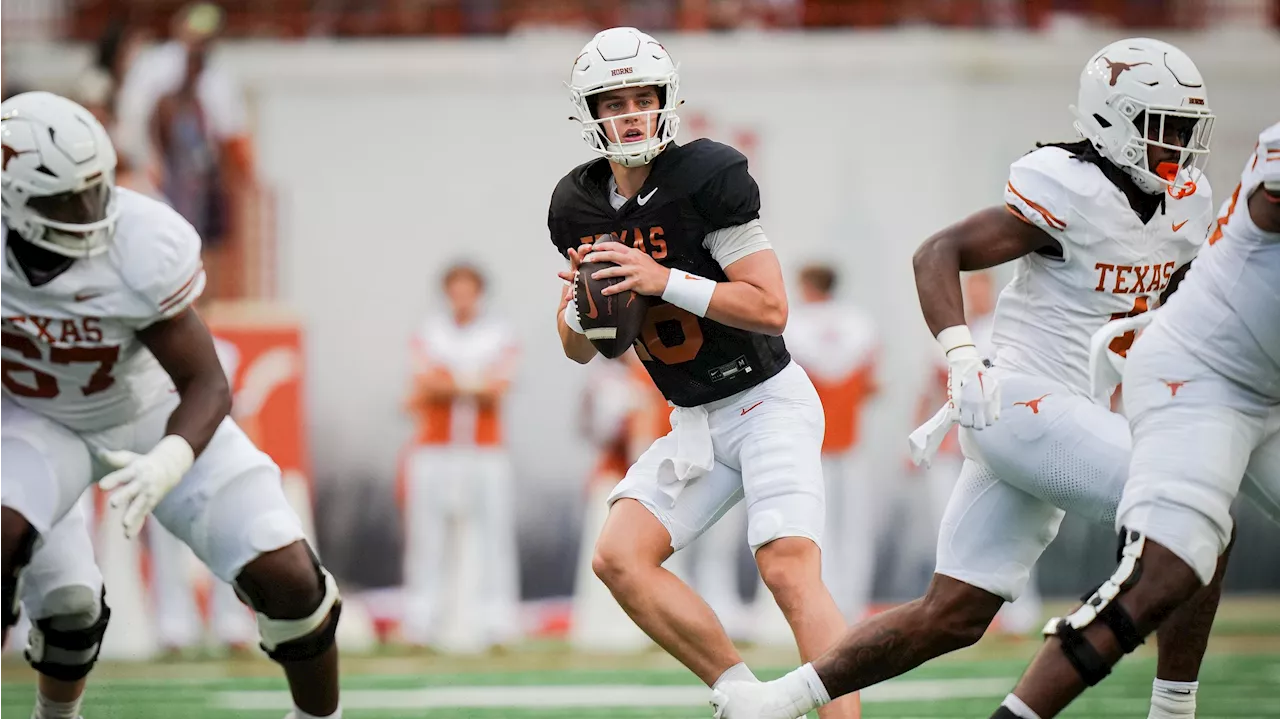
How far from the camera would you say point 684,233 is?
407cm

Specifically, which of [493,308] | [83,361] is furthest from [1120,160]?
[493,308]

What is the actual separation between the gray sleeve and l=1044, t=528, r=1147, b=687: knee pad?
45.4 inches

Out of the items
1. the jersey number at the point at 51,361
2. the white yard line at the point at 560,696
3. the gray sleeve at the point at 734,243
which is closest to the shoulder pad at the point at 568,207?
the gray sleeve at the point at 734,243

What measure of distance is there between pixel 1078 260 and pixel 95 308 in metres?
2.51

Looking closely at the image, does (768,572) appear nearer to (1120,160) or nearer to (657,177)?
(657,177)

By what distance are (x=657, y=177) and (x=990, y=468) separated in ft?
3.62

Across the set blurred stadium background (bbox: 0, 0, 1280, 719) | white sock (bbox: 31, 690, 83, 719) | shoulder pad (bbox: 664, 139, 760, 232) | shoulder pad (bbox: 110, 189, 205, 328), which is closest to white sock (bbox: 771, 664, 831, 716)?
shoulder pad (bbox: 664, 139, 760, 232)

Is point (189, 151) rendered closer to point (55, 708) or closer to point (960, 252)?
point (55, 708)

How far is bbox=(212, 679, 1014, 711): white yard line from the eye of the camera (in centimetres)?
611

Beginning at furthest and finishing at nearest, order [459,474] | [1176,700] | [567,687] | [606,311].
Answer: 1. [459,474]
2. [567,687]
3. [1176,700]
4. [606,311]

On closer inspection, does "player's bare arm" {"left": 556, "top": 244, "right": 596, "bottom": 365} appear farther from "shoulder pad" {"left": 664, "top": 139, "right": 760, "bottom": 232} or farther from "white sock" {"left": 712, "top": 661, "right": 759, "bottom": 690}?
"white sock" {"left": 712, "top": 661, "right": 759, "bottom": 690}

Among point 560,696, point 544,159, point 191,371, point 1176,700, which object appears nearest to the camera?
point 1176,700

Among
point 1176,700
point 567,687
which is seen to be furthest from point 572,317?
point 567,687

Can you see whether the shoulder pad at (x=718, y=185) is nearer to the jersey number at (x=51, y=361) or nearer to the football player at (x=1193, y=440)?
the football player at (x=1193, y=440)
